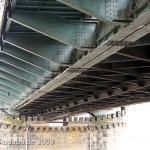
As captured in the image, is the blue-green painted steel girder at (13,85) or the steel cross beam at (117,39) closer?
the steel cross beam at (117,39)

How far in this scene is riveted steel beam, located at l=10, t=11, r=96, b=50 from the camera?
12703 mm

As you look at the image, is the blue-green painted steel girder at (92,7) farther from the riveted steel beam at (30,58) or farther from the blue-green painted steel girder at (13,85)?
the blue-green painted steel girder at (13,85)

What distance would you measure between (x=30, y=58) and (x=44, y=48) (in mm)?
2066

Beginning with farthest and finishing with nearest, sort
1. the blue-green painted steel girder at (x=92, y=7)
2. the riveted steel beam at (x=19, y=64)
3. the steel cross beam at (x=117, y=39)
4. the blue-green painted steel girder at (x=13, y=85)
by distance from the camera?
the blue-green painted steel girder at (x=13, y=85), the riveted steel beam at (x=19, y=64), the blue-green painted steel girder at (x=92, y=7), the steel cross beam at (x=117, y=39)

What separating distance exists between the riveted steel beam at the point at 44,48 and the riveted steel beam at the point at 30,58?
1571 mm

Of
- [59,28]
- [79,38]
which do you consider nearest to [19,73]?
[79,38]

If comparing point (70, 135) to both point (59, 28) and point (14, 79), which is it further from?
point (59, 28)

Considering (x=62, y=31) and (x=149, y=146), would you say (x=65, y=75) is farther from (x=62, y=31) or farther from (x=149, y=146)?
(x=149, y=146)

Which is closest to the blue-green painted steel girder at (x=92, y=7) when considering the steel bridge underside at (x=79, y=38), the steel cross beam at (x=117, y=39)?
the steel bridge underside at (x=79, y=38)

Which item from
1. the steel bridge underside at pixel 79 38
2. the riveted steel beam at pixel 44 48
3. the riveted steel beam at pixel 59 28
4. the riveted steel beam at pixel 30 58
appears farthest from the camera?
the riveted steel beam at pixel 30 58

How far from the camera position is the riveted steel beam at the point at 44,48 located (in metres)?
15.2

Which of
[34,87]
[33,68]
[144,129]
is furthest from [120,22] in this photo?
[144,129]

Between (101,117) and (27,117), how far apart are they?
8.16 metres

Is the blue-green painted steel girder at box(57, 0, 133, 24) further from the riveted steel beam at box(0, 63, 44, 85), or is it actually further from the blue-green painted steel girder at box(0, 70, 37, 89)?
the blue-green painted steel girder at box(0, 70, 37, 89)
